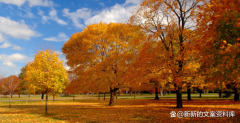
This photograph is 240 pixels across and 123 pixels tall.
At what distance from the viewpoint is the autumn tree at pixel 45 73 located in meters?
14.2

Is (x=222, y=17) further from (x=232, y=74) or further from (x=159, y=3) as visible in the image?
(x=159, y=3)

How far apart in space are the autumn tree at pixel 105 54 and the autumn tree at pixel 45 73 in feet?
13.6

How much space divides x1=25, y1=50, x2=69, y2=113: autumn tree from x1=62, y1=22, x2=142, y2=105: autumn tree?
415 cm

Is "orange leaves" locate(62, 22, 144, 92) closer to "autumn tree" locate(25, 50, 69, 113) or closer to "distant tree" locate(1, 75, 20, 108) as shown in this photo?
"autumn tree" locate(25, 50, 69, 113)

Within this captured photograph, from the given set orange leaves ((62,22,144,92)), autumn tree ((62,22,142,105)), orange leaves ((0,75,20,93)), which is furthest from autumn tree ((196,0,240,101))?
orange leaves ((0,75,20,93))

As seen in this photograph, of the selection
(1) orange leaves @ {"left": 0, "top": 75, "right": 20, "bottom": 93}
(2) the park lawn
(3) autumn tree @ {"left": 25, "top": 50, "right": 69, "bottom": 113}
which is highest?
(3) autumn tree @ {"left": 25, "top": 50, "right": 69, "bottom": 113}

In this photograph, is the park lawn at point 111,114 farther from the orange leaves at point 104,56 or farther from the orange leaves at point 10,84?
the orange leaves at point 10,84

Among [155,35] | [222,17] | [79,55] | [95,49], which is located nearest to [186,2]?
[155,35]

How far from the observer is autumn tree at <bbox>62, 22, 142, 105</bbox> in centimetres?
1867

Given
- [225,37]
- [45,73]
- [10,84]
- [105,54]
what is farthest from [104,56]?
[10,84]

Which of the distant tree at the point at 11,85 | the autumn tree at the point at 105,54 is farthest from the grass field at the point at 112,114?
the distant tree at the point at 11,85

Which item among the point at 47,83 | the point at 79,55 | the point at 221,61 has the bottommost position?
the point at 47,83

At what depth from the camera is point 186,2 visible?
15586 mm

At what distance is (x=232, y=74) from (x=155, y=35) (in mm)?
8181
